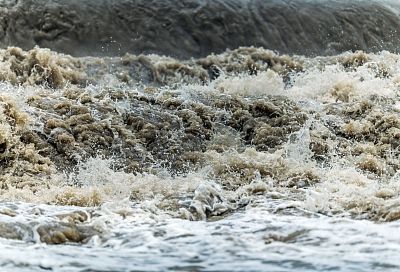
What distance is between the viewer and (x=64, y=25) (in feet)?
42.3

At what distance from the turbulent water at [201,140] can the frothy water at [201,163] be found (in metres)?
0.02

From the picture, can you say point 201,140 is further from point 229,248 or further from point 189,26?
point 189,26

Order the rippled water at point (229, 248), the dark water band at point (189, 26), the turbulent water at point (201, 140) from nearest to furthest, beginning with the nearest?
the rippled water at point (229, 248), the turbulent water at point (201, 140), the dark water band at point (189, 26)

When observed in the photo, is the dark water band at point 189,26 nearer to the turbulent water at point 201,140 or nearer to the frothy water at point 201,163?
the turbulent water at point 201,140

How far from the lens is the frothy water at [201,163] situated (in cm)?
462

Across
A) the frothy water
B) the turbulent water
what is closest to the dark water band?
the turbulent water

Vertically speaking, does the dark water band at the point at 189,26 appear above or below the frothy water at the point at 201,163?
above

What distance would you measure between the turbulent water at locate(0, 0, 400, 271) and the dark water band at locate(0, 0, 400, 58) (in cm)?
3

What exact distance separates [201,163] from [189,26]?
601 cm

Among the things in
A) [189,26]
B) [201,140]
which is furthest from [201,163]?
[189,26]

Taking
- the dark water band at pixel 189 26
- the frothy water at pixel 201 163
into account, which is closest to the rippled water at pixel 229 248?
the frothy water at pixel 201 163

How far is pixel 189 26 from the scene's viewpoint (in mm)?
13258

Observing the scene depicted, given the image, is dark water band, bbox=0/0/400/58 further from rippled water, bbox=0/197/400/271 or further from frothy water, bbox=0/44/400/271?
rippled water, bbox=0/197/400/271

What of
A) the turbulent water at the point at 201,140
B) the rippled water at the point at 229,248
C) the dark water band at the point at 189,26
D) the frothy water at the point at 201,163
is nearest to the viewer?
the rippled water at the point at 229,248
